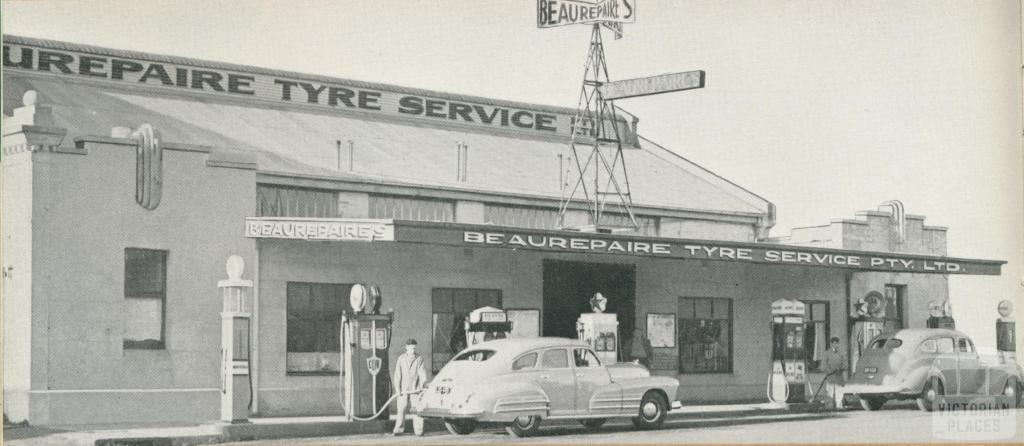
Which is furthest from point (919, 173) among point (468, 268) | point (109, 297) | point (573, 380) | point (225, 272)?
point (109, 297)

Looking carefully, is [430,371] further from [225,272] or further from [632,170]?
[632,170]

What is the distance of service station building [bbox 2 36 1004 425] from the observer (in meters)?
21.5

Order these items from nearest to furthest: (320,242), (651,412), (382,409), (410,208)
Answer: (382,409) → (651,412) → (320,242) → (410,208)

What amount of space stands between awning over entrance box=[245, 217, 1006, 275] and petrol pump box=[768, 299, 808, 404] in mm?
1082

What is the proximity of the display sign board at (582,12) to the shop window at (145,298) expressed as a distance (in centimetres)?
878

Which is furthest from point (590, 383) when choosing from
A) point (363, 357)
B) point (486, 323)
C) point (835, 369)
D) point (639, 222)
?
point (835, 369)

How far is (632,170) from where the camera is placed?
33.2 meters

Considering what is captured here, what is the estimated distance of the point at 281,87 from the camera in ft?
94.8

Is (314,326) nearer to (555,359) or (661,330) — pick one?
(555,359)

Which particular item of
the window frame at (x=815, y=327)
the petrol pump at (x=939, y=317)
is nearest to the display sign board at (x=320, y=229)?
the window frame at (x=815, y=327)

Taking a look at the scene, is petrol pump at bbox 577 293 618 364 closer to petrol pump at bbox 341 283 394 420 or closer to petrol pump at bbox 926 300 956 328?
petrol pump at bbox 341 283 394 420

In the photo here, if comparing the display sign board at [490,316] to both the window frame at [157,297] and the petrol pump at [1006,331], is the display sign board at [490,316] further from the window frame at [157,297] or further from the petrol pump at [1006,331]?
the petrol pump at [1006,331]

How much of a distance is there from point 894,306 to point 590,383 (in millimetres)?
14177

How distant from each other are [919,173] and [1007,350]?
4390 millimetres
